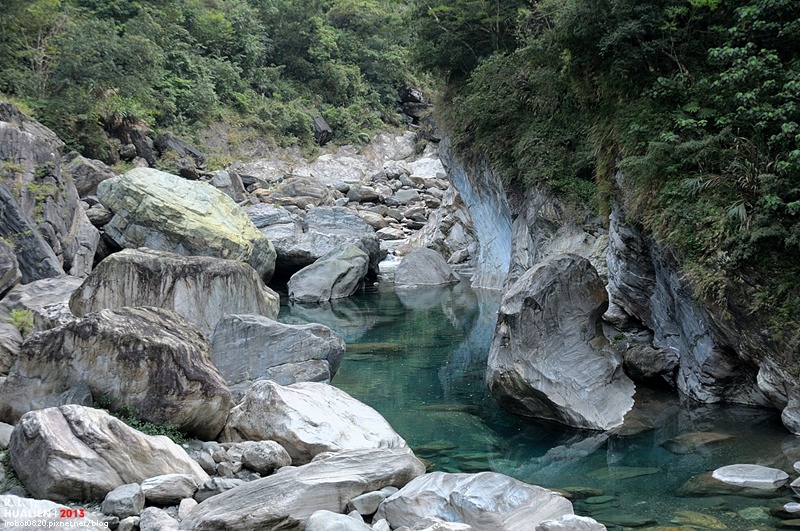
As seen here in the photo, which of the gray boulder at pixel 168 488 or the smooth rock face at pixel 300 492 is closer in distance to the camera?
the smooth rock face at pixel 300 492

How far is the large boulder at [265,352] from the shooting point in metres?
11.1

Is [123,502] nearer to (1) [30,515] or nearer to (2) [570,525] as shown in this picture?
(1) [30,515]

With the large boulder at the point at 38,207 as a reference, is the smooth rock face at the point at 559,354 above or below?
below

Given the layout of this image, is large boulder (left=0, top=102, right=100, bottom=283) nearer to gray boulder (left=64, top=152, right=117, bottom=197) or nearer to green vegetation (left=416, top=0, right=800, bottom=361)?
gray boulder (left=64, top=152, right=117, bottom=197)

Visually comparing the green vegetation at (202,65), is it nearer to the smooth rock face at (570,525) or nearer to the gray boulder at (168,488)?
the gray boulder at (168,488)

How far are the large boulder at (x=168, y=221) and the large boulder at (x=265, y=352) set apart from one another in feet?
36.4

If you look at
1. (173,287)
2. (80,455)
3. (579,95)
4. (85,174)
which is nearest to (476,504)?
(80,455)

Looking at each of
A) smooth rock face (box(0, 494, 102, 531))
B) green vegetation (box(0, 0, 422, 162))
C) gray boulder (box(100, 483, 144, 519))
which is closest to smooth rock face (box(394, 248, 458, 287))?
green vegetation (box(0, 0, 422, 162))

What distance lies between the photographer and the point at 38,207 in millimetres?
17703

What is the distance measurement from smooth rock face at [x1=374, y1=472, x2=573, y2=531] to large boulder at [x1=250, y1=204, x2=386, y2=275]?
19950 millimetres

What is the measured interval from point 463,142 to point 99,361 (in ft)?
55.2

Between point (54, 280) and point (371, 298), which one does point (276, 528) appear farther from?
point (371, 298)

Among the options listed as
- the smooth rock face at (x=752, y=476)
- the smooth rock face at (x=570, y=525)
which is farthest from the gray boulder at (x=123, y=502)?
the smooth rock face at (x=752, y=476)

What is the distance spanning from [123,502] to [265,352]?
5474 millimetres
